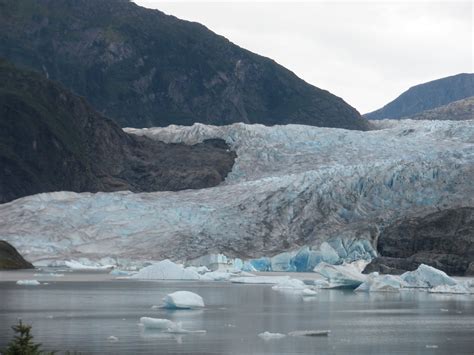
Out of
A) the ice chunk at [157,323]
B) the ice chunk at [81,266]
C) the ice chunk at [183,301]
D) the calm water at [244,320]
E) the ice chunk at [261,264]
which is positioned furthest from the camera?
the ice chunk at [81,266]

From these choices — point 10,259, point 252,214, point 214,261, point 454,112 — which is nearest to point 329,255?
point 214,261

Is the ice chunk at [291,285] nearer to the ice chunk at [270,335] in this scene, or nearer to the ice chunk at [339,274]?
the ice chunk at [339,274]

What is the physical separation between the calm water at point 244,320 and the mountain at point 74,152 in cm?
4493

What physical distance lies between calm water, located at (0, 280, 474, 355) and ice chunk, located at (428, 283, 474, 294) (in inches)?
40.1

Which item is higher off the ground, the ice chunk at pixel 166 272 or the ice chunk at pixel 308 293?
the ice chunk at pixel 166 272

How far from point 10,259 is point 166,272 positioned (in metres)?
12.5

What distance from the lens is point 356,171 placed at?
5712cm

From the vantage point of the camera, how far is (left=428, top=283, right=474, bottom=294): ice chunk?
35.3 m

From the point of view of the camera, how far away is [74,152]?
90.3 m

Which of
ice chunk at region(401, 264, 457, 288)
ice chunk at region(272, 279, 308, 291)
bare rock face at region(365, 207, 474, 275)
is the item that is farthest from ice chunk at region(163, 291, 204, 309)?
bare rock face at region(365, 207, 474, 275)

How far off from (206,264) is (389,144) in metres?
23.6

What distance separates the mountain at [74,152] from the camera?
274 feet

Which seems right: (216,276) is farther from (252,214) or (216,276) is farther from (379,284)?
(252,214)

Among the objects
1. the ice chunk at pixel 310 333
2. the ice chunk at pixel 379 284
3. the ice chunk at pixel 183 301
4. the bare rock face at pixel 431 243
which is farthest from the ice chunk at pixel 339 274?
the ice chunk at pixel 310 333
